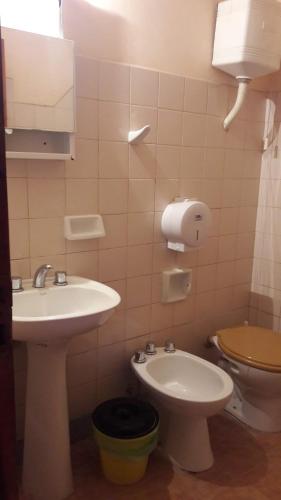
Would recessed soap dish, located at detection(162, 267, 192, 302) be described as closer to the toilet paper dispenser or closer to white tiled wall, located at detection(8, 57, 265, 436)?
white tiled wall, located at detection(8, 57, 265, 436)

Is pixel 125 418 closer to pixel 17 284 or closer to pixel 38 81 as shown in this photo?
pixel 17 284

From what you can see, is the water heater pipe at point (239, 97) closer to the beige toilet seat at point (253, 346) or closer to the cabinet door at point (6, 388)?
the beige toilet seat at point (253, 346)

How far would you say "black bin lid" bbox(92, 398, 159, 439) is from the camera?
61.3 inches

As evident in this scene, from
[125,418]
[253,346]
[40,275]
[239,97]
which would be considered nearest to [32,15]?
[40,275]

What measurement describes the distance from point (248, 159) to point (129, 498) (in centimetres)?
171

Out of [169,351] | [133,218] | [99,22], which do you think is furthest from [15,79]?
[169,351]

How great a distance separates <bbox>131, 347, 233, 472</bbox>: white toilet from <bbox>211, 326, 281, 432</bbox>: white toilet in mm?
185

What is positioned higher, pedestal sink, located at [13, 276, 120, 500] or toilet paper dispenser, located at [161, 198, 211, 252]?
toilet paper dispenser, located at [161, 198, 211, 252]

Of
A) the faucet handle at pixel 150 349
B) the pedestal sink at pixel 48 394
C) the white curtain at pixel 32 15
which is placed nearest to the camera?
the white curtain at pixel 32 15

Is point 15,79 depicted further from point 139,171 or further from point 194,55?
point 194,55

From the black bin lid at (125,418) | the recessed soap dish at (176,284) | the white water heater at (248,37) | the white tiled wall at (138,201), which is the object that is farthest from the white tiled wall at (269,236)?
the black bin lid at (125,418)

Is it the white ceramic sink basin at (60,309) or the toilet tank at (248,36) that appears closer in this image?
the white ceramic sink basin at (60,309)

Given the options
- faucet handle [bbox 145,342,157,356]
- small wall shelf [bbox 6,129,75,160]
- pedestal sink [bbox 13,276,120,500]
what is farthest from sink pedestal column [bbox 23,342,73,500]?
small wall shelf [bbox 6,129,75,160]

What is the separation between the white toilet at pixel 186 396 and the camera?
1544 mm
